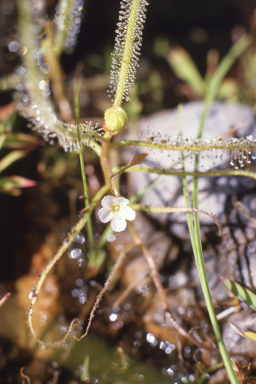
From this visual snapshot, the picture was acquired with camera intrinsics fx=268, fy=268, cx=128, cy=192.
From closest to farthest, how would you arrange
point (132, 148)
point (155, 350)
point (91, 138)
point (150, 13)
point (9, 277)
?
point (91, 138), point (155, 350), point (9, 277), point (132, 148), point (150, 13)

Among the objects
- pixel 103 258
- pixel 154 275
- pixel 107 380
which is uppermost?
pixel 103 258

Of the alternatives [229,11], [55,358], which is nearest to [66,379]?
[55,358]

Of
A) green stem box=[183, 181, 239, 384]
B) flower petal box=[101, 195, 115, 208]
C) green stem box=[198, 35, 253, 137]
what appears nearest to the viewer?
green stem box=[183, 181, 239, 384]

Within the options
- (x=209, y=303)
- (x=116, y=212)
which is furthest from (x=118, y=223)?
(x=209, y=303)

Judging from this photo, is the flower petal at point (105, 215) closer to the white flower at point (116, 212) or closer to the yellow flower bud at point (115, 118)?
the white flower at point (116, 212)

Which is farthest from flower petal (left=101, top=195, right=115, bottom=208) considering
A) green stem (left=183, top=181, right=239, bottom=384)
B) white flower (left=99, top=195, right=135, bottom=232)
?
green stem (left=183, top=181, right=239, bottom=384)

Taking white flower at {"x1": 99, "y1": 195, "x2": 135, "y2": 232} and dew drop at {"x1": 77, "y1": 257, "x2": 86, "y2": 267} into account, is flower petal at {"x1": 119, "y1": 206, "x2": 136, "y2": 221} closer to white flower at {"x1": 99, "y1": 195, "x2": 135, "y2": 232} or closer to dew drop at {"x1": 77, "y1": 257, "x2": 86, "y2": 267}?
white flower at {"x1": 99, "y1": 195, "x2": 135, "y2": 232}

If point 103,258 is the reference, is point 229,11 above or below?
above

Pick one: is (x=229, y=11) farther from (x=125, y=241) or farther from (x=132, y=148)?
(x=125, y=241)
